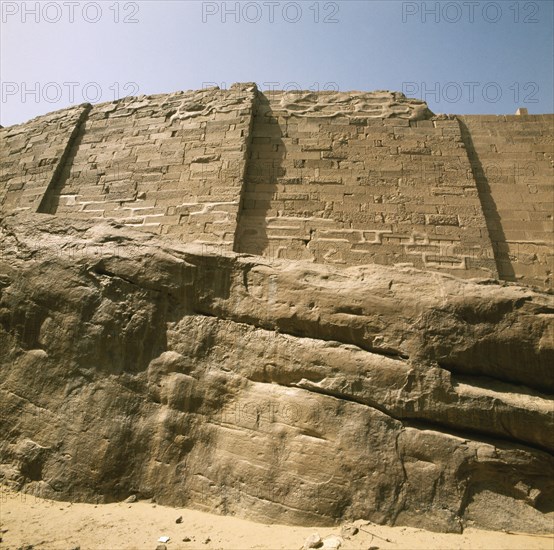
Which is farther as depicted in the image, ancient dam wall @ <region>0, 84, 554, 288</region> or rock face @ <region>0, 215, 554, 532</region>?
ancient dam wall @ <region>0, 84, 554, 288</region>

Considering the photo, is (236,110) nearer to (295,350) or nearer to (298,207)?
(298,207)

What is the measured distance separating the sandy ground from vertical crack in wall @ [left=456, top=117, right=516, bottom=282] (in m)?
3.98

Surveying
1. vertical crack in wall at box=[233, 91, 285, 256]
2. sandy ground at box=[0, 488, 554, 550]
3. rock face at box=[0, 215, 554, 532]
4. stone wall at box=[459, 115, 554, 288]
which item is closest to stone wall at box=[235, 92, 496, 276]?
vertical crack in wall at box=[233, 91, 285, 256]

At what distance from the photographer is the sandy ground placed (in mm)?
2600

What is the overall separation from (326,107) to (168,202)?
3260 mm

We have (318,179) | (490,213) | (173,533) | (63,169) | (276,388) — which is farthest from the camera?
(63,169)

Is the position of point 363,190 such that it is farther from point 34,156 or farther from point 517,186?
point 34,156

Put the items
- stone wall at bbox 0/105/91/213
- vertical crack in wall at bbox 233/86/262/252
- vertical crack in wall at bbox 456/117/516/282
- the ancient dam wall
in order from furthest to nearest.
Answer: stone wall at bbox 0/105/91/213, vertical crack in wall at bbox 233/86/262/252, the ancient dam wall, vertical crack in wall at bbox 456/117/516/282

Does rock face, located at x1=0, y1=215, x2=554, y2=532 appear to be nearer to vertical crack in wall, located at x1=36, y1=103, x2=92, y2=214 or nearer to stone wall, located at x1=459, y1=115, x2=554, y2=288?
stone wall, located at x1=459, y1=115, x2=554, y2=288

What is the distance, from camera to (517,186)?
6375mm

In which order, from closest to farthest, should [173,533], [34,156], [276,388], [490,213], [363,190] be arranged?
1. [173,533]
2. [276,388]
3. [490,213]
4. [363,190]
5. [34,156]

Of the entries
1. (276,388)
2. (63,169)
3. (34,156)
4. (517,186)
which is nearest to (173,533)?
(276,388)

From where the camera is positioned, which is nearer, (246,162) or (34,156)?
(246,162)

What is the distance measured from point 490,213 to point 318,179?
9.02 feet
